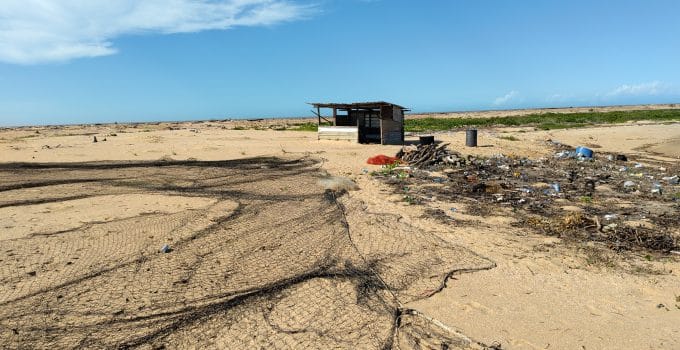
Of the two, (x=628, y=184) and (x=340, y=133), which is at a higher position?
(x=340, y=133)

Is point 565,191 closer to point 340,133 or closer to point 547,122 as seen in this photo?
point 340,133

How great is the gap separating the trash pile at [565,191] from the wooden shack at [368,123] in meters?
5.46

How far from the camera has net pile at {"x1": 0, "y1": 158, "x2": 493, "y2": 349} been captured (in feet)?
12.8

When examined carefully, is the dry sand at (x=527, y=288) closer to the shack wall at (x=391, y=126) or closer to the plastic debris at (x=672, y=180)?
the plastic debris at (x=672, y=180)

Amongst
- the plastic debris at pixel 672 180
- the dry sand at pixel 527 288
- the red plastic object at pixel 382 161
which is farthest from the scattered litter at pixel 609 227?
the red plastic object at pixel 382 161

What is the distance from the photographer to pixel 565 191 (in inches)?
409

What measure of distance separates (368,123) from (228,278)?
61.3 ft

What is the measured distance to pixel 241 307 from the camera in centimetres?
432

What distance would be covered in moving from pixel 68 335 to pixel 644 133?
110 ft

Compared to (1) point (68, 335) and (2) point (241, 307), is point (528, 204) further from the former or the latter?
(1) point (68, 335)

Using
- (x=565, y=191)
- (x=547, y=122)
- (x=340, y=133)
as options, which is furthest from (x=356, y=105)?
(x=547, y=122)

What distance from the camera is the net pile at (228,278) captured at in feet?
12.8

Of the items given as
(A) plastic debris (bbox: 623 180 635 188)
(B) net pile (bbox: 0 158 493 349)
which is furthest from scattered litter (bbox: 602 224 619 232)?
(A) plastic debris (bbox: 623 180 635 188)

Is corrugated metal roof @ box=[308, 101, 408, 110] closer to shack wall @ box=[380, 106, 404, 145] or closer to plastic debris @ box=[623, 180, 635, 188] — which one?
shack wall @ box=[380, 106, 404, 145]
